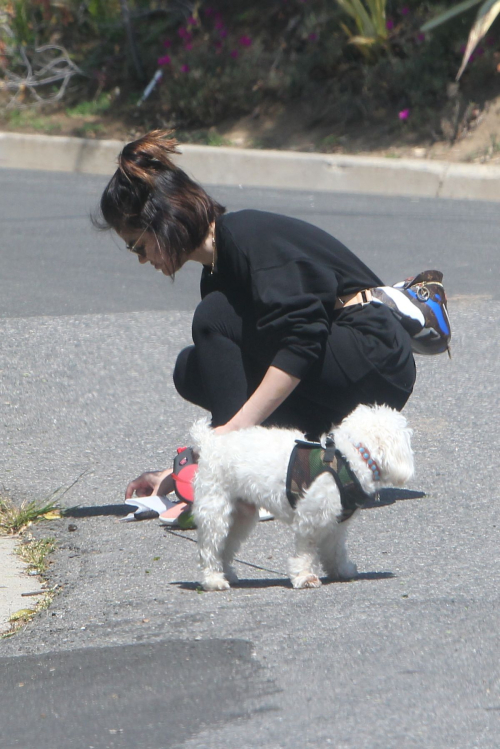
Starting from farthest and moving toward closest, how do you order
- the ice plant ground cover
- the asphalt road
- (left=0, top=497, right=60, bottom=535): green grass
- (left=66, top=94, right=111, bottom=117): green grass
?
(left=66, top=94, right=111, bottom=117): green grass, the ice plant ground cover, (left=0, top=497, right=60, bottom=535): green grass, the asphalt road

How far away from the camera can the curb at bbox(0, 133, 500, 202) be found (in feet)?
34.9

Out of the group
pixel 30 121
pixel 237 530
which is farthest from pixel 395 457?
pixel 30 121

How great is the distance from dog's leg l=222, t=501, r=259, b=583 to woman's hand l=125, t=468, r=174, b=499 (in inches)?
33.1

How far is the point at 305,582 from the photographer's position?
3.06 metres

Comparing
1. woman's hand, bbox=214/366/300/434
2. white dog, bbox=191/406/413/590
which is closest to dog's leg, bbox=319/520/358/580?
white dog, bbox=191/406/413/590

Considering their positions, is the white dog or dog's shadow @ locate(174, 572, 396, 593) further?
dog's shadow @ locate(174, 572, 396, 593)

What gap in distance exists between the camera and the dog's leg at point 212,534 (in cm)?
304

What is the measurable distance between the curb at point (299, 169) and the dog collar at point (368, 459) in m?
8.02

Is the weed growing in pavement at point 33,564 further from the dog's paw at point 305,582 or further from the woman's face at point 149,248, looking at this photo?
the woman's face at point 149,248

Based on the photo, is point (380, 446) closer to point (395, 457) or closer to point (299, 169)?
point (395, 457)

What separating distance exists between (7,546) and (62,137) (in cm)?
1042

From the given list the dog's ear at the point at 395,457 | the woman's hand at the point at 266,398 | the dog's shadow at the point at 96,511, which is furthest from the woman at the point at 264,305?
the dog's shadow at the point at 96,511

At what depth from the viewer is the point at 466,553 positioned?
335 cm

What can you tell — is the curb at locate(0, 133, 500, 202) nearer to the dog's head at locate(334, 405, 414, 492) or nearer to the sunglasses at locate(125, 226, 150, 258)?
the sunglasses at locate(125, 226, 150, 258)
